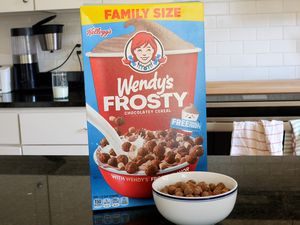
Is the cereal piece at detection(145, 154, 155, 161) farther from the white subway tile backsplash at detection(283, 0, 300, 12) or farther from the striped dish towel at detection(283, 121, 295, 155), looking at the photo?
the white subway tile backsplash at detection(283, 0, 300, 12)

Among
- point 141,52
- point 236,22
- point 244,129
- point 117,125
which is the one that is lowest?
point 244,129

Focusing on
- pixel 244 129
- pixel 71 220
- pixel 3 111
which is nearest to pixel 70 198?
pixel 71 220

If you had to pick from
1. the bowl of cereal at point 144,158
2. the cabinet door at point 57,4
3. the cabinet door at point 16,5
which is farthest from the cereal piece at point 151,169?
the cabinet door at point 16,5

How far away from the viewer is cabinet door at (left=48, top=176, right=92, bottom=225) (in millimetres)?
764

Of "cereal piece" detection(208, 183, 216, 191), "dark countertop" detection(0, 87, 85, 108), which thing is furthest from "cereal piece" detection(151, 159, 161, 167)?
"dark countertop" detection(0, 87, 85, 108)

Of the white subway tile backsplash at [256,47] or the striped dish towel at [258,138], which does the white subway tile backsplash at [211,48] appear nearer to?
the white subway tile backsplash at [256,47]

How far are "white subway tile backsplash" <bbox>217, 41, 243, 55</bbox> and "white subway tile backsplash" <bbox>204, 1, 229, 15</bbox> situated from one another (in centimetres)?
22

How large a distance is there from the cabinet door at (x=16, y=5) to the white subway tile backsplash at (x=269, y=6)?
5.16 feet

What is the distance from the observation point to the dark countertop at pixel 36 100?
261 cm

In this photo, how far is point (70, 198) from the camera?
0.87 metres

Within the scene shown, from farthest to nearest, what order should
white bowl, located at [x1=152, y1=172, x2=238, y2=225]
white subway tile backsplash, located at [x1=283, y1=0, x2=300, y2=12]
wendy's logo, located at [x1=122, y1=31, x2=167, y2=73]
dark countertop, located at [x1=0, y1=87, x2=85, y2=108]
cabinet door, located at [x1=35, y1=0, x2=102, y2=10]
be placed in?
white subway tile backsplash, located at [x1=283, y1=0, x2=300, y2=12] < cabinet door, located at [x1=35, y1=0, x2=102, y2=10] < dark countertop, located at [x1=0, y1=87, x2=85, y2=108] < wendy's logo, located at [x1=122, y1=31, x2=167, y2=73] < white bowl, located at [x1=152, y1=172, x2=238, y2=225]

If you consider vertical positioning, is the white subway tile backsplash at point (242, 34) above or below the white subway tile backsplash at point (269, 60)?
above

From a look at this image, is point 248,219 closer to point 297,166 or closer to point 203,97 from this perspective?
point 203,97

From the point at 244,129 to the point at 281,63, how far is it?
1242 mm
